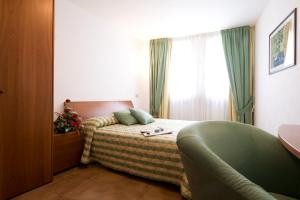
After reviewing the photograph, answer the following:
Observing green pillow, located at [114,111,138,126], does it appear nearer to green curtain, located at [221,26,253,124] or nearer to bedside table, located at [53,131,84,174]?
bedside table, located at [53,131,84,174]

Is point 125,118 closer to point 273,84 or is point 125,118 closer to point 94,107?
point 94,107

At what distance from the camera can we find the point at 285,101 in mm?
2160

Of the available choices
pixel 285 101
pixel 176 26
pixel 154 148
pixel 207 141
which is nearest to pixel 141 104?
pixel 176 26

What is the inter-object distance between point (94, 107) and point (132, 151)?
136cm

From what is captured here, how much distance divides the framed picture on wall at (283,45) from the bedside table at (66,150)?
2795 mm

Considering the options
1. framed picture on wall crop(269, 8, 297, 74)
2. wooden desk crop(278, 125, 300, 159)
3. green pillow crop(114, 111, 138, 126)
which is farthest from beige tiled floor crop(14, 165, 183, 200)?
framed picture on wall crop(269, 8, 297, 74)

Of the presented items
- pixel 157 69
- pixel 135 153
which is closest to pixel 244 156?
pixel 135 153

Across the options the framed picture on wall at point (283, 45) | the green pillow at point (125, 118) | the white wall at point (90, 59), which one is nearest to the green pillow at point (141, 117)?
the green pillow at point (125, 118)

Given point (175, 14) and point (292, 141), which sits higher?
point (175, 14)

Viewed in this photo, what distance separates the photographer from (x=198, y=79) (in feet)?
14.0

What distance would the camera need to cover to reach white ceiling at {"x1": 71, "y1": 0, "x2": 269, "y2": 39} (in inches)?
113

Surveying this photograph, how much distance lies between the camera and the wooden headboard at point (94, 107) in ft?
9.68

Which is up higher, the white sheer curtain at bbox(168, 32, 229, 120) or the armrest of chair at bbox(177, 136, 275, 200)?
the white sheer curtain at bbox(168, 32, 229, 120)

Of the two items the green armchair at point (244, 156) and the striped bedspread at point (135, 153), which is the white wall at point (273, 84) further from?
the striped bedspread at point (135, 153)
